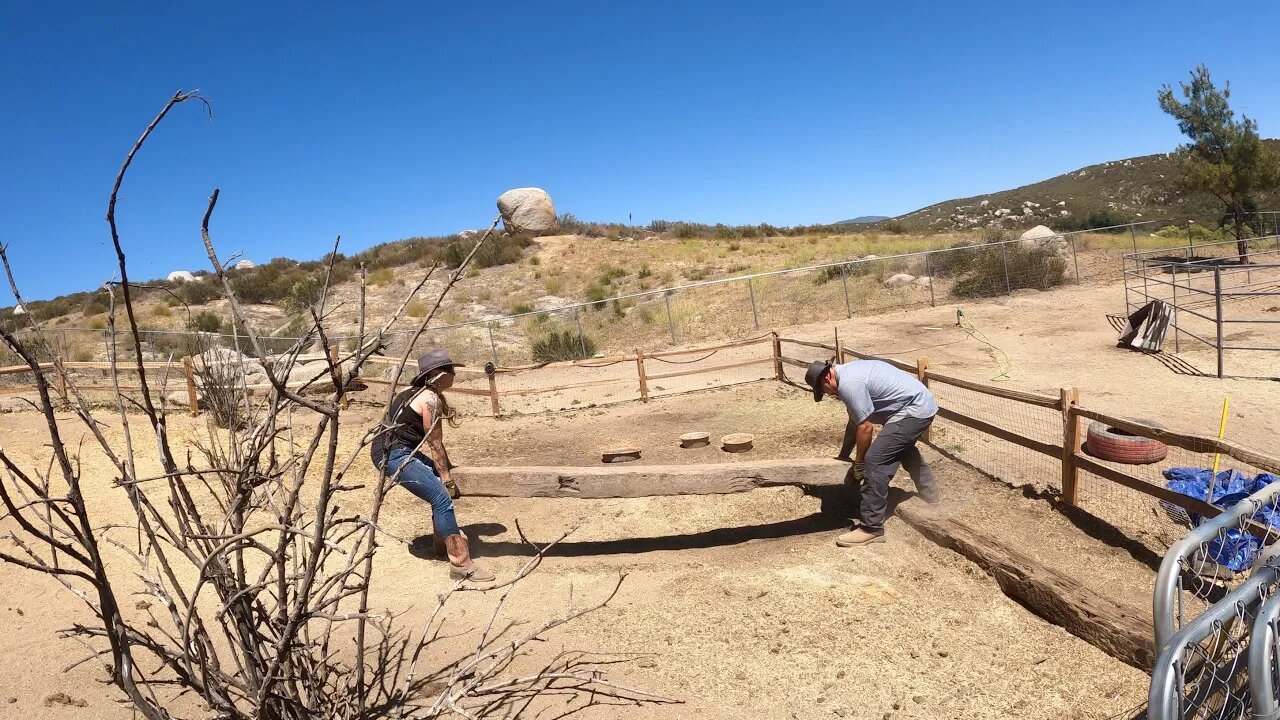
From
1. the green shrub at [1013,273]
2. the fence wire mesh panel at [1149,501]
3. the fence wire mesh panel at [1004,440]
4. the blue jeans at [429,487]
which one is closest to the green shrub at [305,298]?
the blue jeans at [429,487]

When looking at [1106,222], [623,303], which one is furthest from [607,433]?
[1106,222]

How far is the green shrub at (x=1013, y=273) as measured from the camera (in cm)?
2177

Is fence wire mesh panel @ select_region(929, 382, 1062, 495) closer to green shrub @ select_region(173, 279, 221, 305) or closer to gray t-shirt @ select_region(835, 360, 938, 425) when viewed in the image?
gray t-shirt @ select_region(835, 360, 938, 425)

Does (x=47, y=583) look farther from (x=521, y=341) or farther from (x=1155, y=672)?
(x=521, y=341)

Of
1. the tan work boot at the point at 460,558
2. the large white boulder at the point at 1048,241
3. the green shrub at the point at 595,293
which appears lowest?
the tan work boot at the point at 460,558

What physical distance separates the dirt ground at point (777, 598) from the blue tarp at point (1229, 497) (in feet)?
1.49

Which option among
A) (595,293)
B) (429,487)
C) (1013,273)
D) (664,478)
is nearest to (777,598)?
(664,478)

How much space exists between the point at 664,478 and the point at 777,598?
127cm

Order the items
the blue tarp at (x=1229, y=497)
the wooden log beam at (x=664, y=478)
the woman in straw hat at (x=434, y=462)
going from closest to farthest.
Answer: the blue tarp at (x=1229, y=497) < the woman in straw hat at (x=434, y=462) < the wooden log beam at (x=664, y=478)

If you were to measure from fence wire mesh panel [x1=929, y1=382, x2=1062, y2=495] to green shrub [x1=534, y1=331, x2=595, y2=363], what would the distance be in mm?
10304

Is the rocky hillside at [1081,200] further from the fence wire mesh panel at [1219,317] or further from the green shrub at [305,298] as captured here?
the green shrub at [305,298]

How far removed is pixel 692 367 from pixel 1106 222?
133 feet

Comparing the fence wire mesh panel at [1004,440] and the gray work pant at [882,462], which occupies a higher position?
the gray work pant at [882,462]

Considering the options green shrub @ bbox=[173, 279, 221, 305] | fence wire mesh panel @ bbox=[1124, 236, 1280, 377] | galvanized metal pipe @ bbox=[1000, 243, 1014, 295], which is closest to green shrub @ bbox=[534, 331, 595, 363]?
galvanized metal pipe @ bbox=[1000, 243, 1014, 295]
